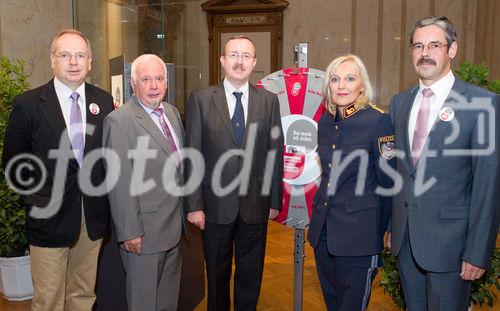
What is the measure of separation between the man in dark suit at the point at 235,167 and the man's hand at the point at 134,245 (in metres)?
0.35

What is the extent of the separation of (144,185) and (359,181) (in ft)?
3.14

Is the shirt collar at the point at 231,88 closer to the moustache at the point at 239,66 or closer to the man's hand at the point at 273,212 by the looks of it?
the moustache at the point at 239,66

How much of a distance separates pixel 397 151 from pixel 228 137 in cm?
84

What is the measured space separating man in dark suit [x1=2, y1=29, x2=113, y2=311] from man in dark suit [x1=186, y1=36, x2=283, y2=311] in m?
0.48

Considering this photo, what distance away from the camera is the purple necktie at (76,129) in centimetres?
215

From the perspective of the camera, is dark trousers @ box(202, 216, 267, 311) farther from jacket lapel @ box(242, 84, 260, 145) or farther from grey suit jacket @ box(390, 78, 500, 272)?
grey suit jacket @ box(390, 78, 500, 272)

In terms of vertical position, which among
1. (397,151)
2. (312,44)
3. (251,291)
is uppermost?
(312,44)

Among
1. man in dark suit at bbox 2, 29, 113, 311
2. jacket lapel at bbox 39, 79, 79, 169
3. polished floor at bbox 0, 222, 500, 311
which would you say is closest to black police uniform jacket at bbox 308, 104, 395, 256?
man in dark suit at bbox 2, 29, 113, 311

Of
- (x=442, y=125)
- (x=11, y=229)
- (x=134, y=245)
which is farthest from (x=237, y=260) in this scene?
(x=11, y=229)

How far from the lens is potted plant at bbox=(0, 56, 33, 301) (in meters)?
3.07

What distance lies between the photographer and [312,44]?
A: 7.09m

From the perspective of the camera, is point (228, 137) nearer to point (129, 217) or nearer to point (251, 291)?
point (129, 217)

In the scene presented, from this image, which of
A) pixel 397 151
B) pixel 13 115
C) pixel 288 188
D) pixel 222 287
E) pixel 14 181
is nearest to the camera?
pixel 397 151

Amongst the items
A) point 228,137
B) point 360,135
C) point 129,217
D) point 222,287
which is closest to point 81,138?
point 129,217
